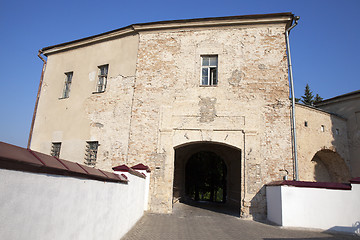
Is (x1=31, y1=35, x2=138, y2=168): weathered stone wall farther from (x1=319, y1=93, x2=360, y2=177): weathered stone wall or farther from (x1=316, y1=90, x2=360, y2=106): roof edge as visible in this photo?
(x1=316, y1=90, x2=360, y2=106): roof edge

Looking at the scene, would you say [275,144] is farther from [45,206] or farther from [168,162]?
[45,206]

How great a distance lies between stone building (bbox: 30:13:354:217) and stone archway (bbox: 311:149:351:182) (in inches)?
129

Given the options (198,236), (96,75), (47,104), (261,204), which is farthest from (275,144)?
(47,104)

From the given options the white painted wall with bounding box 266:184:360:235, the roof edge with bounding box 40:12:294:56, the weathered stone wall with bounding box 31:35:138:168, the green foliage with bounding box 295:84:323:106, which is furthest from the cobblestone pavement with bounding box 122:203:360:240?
the green foliage with bounding box 295:84:323:106

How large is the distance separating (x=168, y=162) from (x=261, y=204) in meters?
3.75

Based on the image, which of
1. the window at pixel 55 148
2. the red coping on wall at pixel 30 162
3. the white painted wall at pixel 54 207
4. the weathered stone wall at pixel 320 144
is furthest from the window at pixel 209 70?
the red coping on wall at pixel 30 162

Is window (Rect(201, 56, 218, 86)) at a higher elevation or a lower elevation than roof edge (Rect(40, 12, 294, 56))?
lower

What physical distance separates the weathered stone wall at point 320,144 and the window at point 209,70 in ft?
12.5

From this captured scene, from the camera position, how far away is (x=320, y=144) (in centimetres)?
1212

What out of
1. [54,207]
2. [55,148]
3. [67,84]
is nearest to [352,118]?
[67,84]

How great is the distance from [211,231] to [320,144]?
24.7 feet

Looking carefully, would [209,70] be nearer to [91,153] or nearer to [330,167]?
[91,153]

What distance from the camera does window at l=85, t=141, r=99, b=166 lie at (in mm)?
11891

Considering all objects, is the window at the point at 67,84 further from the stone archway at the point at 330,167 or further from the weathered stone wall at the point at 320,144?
the stone archway at the point at 330,167
